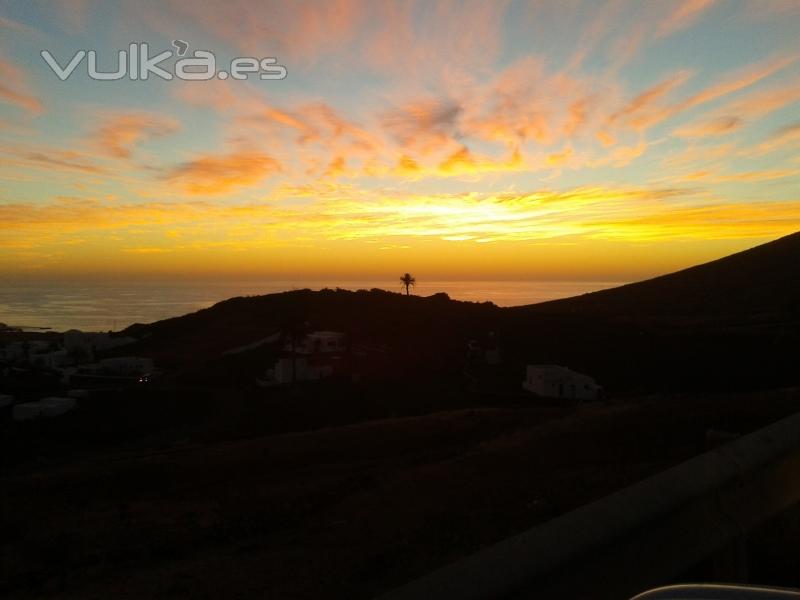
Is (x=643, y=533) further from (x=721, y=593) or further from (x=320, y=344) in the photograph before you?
(x=320, y=344)

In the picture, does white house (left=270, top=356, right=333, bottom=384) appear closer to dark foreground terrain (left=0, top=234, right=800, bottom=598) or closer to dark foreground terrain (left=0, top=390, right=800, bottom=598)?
dark foreground terrain (left=0, top=234, right=800, bottom=598)

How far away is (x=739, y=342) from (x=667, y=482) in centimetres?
6078

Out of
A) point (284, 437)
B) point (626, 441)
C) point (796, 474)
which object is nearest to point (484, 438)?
point (626, 441)

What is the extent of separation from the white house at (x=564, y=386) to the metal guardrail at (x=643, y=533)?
43.3m

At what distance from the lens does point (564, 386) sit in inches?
1820

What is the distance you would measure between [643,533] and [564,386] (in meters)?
44.9

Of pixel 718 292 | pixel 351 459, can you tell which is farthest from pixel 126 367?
pixel 718 292

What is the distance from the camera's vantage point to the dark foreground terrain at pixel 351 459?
8.70 m

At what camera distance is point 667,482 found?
3027 millimetres

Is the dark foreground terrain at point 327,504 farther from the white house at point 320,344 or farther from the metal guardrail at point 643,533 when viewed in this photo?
the white house at point 320,344

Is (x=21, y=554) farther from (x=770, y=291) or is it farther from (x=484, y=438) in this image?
(x=770, y=291)

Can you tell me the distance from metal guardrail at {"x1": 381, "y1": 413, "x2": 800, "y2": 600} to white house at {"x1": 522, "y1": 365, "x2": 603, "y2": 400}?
142 feet

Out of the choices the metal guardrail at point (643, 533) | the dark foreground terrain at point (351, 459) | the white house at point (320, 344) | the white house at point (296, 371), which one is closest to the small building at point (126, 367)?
the dark foreground terrain at point (351, 459)

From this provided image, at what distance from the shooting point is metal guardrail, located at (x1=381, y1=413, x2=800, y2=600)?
2.07 metres
